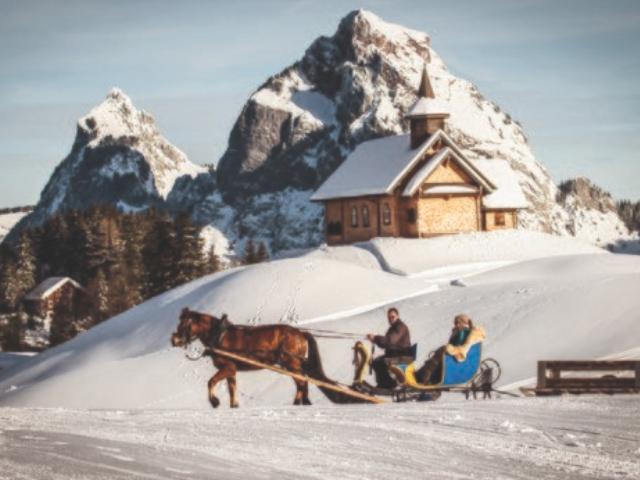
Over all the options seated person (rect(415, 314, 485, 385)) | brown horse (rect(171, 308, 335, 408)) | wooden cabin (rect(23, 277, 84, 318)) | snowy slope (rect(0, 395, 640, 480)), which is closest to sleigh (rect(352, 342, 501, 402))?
seated person (rect(415, 314, 485, 385))

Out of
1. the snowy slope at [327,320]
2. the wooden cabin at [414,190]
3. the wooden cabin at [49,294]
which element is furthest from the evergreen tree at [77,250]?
the snowy slope at [327,320]

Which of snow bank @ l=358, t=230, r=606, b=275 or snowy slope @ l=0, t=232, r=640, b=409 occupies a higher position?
snow bank @ l=358, t=230, r=606, b=275

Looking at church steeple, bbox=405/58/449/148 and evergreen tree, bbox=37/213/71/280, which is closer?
church steeple, bbox=405/58/449/148

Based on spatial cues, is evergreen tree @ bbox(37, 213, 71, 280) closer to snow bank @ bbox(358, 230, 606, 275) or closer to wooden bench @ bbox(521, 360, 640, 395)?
snow bank @ bbox(358, 230, 606, 275)

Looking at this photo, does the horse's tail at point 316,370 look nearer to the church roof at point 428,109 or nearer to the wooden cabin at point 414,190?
the wooden cabin at point 414,190

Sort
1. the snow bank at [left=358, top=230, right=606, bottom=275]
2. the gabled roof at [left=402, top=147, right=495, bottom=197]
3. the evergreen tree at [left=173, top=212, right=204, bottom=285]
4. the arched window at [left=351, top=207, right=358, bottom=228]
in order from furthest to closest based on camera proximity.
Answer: the evergreen tree at [left=173, top=212, right=204, bottom=285], the arched window at [left=351, top=207, right=358, bottom=228], the gabled roof at [left=402, top=147, right=495, bottom=197], the snow bank at [left=358, top=230, right=606, bottom=275]

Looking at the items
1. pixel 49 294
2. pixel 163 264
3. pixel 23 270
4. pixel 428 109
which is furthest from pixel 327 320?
pixel 23 270

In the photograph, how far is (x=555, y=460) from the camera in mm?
12219

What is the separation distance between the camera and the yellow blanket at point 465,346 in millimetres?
19344

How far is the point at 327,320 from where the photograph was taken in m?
34.2

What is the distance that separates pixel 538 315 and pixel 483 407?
15079mm

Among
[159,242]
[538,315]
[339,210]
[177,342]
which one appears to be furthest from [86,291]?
[177,342]

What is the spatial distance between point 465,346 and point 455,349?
226 mm

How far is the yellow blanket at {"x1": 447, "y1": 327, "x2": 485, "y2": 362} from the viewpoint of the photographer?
19.3 meters
